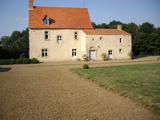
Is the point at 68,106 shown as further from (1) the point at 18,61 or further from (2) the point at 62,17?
(2) the point at 62,17

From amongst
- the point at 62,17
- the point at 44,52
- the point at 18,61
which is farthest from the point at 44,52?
the point at 62,17

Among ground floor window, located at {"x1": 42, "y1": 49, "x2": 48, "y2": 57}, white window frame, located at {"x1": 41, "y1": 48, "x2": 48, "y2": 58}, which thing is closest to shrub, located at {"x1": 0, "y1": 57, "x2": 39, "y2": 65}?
white window frame, located at {"x1": 41, "y1": 48, "x2": 48, "y2": 58}

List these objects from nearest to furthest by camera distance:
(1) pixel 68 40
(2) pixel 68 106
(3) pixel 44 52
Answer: (2) pixel 68 106
(3) pixel 44 52
(1) pixel 68 40

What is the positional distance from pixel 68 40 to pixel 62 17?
444 centimetres

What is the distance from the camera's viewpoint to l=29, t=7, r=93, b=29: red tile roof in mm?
35156

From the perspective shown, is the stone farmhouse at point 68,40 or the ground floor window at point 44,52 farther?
the ground floor window at point 44,52

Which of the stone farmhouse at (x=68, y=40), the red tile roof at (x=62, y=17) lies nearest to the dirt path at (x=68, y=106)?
the stone farmhouse at (x=68, y=40)

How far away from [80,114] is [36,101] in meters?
2.59

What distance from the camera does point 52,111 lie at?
7.69 meters

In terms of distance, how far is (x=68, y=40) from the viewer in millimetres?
35281

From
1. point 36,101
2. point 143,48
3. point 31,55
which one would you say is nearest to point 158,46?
point 143,48

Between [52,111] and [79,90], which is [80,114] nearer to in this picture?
[52,111]

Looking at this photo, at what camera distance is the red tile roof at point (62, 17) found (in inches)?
1384

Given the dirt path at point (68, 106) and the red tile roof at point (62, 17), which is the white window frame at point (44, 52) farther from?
the dirt path at point (68, 106)
